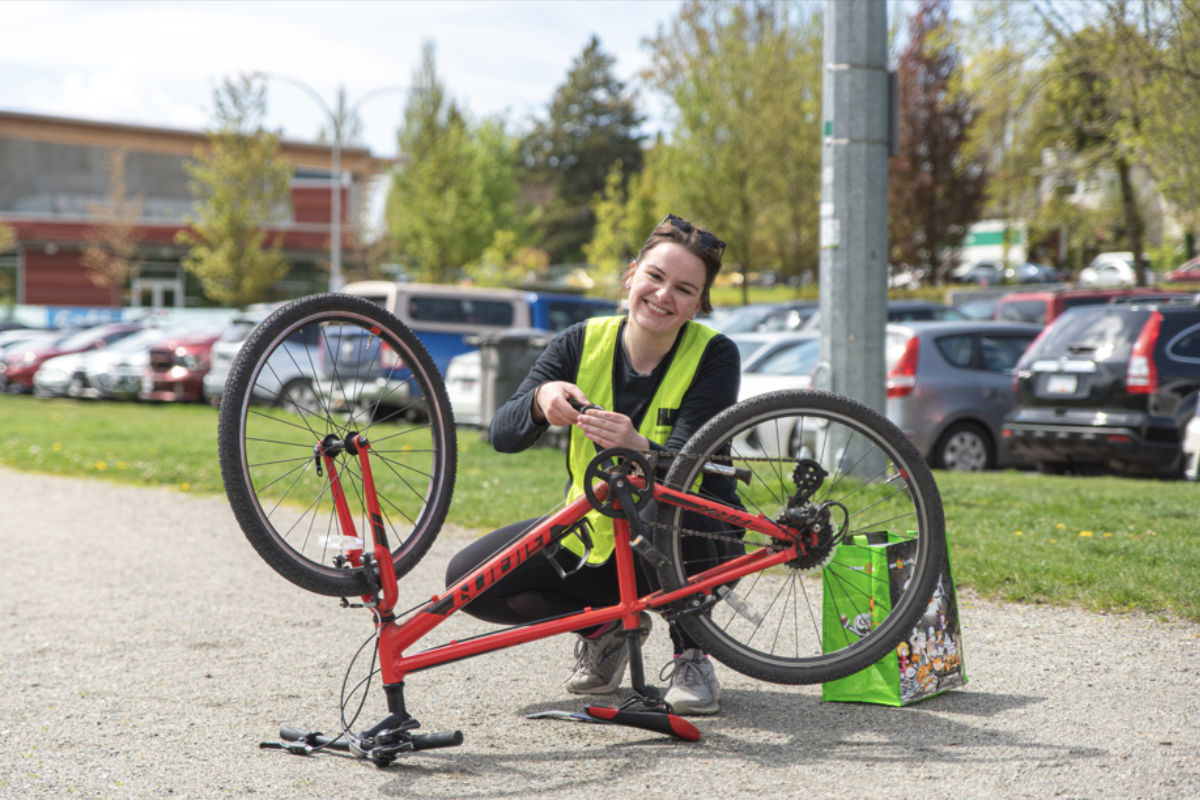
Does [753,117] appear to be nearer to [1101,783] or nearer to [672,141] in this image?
[672,141]

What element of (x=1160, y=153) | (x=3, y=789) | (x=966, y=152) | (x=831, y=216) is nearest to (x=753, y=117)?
(x=966, y=152)

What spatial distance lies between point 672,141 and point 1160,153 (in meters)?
18.2

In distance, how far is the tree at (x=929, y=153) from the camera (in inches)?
1215

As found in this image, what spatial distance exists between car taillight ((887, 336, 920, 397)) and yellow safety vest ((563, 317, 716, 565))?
679 centimetres

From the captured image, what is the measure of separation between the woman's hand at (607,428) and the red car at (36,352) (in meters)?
23.4

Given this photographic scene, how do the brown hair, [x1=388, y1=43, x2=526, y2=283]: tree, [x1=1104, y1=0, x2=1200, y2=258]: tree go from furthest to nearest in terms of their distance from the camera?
[x1=388, y1=43, x2=526, y2=283]: tree
[x1=1104, y1=0, x2=1200, y2=258]: tree
the brown hair

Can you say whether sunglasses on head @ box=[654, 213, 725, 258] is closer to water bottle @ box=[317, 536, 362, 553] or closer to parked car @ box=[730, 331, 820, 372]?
water bottle @ box=[317, 536, 362, 553]

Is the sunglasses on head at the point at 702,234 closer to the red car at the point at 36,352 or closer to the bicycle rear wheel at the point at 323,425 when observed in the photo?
the bicycle rear wheel at the point at 323,425

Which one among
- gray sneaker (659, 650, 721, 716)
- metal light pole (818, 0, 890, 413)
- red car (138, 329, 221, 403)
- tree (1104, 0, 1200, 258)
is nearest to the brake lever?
gray sneaker (659, 650, 721, 716)

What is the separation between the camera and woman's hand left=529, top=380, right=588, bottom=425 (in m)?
3.32

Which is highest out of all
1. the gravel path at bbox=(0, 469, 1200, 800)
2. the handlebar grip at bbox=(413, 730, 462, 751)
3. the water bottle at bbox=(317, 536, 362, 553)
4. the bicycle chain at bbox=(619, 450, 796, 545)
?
the bicycle chain at bbox=(619, 450, 796, 545)

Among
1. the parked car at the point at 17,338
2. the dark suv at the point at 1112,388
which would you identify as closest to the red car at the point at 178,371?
the parked car at the point at 17,338

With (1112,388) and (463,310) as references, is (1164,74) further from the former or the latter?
(463,310)

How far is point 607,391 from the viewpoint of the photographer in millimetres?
3641
